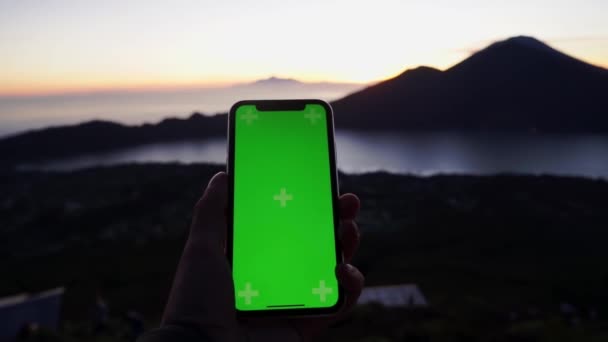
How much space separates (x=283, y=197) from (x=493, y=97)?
3144 inches

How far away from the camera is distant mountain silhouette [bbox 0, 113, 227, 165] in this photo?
78562 millimetres

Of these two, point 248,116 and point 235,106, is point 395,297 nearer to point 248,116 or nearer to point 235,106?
point 248,116

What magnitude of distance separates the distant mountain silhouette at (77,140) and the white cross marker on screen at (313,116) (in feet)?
248

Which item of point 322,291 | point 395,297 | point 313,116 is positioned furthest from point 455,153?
point 322,291

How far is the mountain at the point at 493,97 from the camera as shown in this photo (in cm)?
6737

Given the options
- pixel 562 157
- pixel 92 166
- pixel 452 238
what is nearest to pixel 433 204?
pixel 452 238

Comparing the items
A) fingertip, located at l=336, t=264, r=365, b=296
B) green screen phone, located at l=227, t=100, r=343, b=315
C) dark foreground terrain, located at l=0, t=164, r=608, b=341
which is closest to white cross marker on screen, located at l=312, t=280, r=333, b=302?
green screen phone, located at l=227, t=100, r=343, b=315

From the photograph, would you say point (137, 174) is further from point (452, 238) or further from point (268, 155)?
point (268, 155)

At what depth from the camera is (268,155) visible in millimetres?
3508

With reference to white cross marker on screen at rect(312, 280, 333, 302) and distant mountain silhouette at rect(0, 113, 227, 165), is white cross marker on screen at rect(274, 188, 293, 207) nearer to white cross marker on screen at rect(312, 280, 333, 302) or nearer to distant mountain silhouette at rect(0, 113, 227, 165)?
white cross marker on screen at rect(312, 280, 333, 302)

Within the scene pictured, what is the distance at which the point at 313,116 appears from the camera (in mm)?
3568

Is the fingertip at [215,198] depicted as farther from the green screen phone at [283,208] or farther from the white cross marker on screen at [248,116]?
the white cross marker on screen at [248,116]

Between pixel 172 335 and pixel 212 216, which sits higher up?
pixel 212 216

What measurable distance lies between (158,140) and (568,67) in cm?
7402
